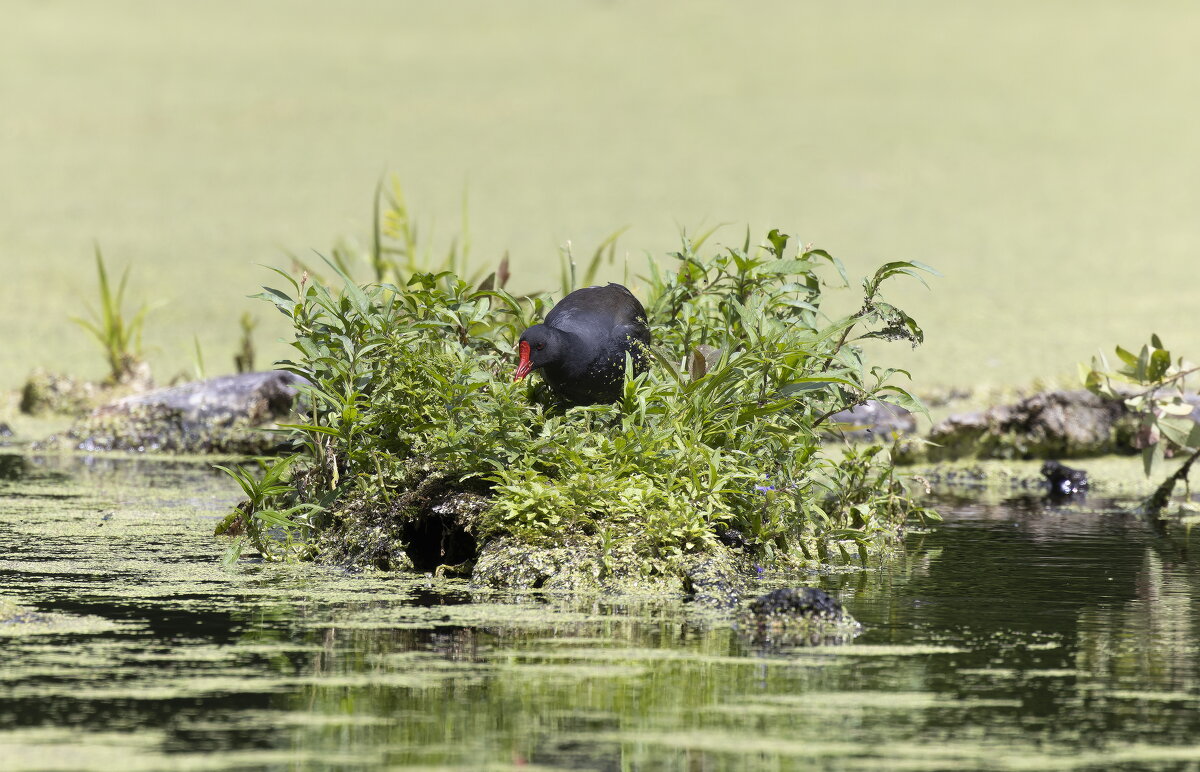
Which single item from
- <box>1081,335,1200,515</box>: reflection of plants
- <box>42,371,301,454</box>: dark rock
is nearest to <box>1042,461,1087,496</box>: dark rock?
<box>1081,335,1200,515</box>: reflection of plants

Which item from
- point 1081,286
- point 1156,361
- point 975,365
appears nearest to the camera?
point 1156,361

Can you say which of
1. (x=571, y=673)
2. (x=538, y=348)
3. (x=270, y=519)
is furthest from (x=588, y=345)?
(x=571, y=673)

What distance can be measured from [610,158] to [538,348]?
42.6ft

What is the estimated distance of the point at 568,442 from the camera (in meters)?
5.12

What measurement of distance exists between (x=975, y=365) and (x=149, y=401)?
5.15 m

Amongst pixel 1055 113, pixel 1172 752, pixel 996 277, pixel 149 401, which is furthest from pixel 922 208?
pixel 1172 752

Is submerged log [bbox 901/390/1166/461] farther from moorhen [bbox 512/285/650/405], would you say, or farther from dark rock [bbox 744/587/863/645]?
dark rock [bbox 744/587/863/645]

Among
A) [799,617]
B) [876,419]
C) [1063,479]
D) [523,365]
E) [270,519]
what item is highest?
[876,419]

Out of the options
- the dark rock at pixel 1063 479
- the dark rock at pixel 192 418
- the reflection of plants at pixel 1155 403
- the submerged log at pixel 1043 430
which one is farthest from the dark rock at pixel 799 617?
the dark rock at pixel 192 418

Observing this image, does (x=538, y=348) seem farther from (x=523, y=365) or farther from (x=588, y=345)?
(x=588, y=345)

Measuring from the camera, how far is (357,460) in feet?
18.1

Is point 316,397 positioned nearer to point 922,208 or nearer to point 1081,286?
point 1081,286

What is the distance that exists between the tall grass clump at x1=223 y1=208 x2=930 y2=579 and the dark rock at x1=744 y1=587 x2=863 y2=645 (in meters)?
0.59

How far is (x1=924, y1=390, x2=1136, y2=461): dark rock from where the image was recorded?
8.09 metres
